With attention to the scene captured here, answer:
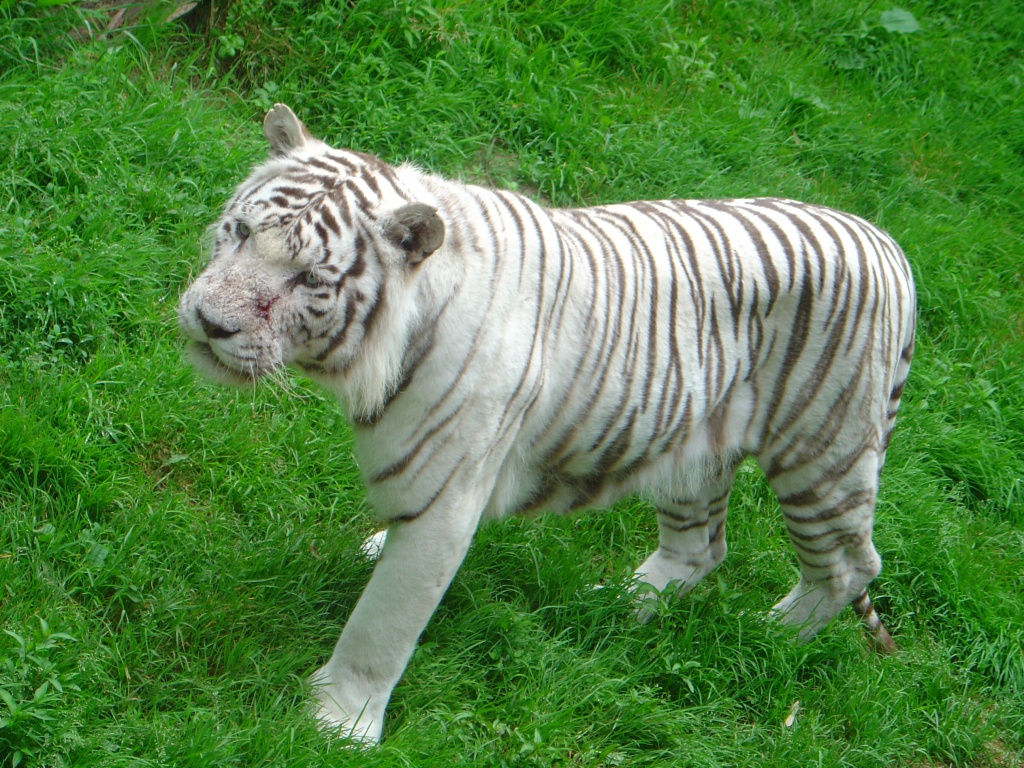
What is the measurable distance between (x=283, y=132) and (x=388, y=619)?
53.0 inches

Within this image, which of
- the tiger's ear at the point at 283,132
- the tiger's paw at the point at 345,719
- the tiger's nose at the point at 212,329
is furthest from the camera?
the tiger's paw at the point at 345,719

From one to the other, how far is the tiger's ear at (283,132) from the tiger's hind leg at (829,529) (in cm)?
183

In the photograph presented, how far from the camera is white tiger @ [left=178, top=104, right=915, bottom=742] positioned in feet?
8.94

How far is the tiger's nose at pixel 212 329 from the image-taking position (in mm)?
2607

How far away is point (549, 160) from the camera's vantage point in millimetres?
5363

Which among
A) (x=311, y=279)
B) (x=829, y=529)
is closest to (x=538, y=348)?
(x=311, y=279)

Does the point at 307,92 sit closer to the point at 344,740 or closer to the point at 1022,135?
the point at 344,740

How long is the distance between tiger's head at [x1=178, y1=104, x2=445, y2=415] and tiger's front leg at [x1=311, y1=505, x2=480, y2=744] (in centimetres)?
46

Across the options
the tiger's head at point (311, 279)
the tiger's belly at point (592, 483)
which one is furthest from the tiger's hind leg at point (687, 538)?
the tiger's head at point (311, 279)

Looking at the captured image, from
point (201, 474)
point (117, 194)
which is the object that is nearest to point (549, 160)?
point (117, 194)

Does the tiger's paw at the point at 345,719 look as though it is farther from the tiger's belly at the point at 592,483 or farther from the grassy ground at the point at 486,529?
the tiger's belly at the point at 592,483

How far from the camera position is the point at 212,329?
103 inches

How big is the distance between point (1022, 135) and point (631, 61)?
2.49m

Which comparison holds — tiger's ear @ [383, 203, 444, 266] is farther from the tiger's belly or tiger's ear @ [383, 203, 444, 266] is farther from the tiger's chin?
the tiger's belly
